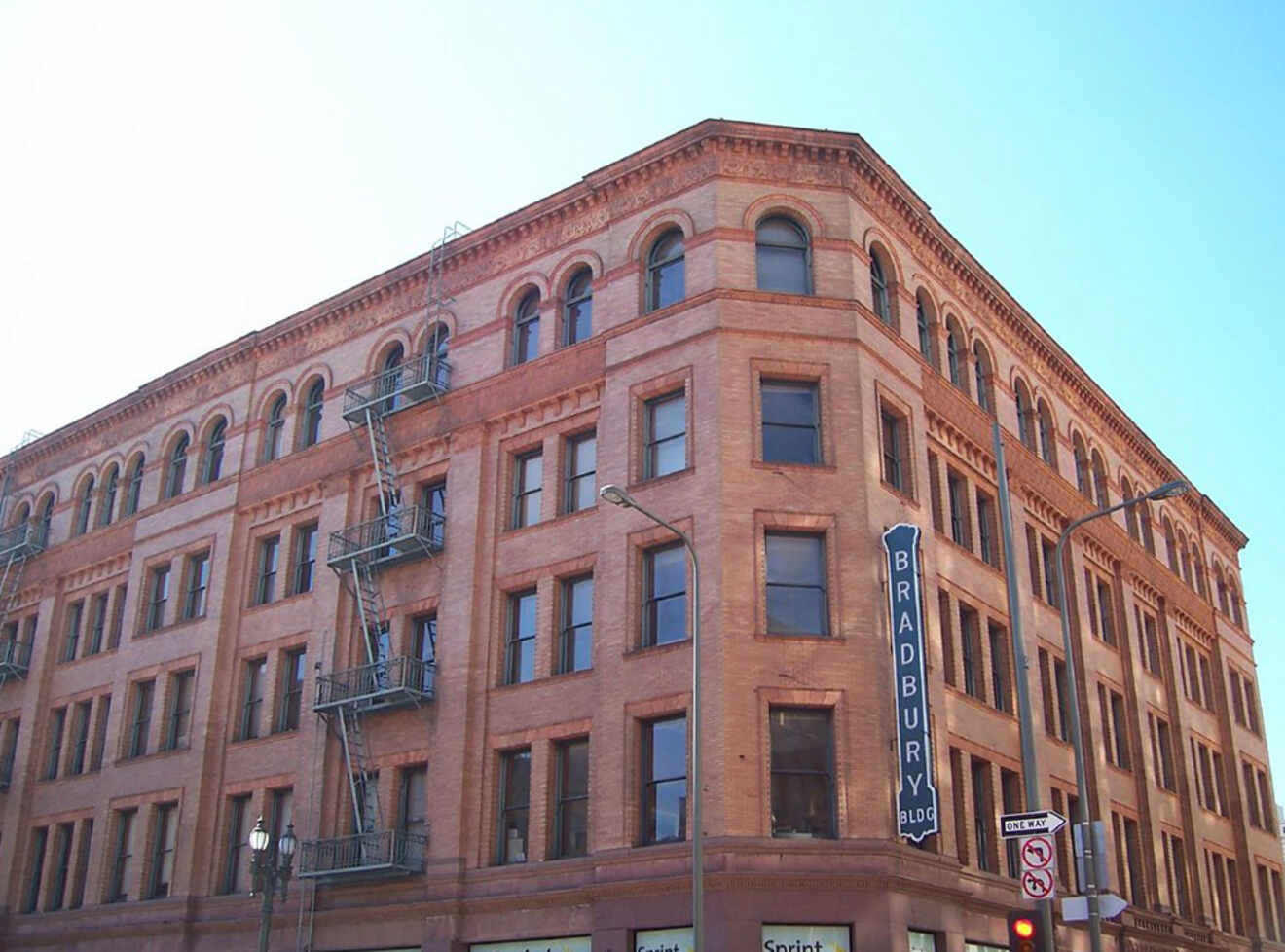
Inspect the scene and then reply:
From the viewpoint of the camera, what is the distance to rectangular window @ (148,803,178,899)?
3788 centimetres

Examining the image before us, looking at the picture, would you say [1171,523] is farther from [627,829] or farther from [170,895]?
[170,895]

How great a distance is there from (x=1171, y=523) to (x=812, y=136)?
83.0 ft

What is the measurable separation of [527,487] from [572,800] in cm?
794

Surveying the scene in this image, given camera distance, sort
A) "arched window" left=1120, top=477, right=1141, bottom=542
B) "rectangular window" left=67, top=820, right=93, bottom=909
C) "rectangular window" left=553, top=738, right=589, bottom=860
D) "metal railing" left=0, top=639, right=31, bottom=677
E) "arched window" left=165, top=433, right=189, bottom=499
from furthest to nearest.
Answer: "arched window" left=1120, top=477, right=1141, bottom=542, "metal railing" left=0, top=639, right=31, bottom=677, "arched window" left=165, top=433, right=189, bottom=499, "rectangular window" left=67, top=820, right=93, bottom=909, "rectangular window" left=553, top=738, right=589, bottom=860

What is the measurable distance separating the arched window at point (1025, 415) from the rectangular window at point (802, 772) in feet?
51.4

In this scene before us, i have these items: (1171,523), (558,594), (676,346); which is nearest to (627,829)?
(558,594)

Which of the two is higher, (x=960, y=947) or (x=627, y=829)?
(x=627, y=829)

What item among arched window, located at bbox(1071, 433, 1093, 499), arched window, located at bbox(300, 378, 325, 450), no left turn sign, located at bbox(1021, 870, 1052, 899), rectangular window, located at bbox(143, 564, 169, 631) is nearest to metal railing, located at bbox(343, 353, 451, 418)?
arched window, located at bbox(300, 378, 325, 450)

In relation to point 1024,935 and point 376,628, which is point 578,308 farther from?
point 1024,935

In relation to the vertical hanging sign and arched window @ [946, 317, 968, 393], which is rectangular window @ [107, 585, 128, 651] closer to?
the vertical hanging sign

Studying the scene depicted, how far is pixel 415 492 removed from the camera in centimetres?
3631

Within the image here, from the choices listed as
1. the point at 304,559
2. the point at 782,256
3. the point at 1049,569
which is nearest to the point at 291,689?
the point at 304,559

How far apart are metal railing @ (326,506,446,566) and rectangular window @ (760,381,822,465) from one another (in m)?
9.13

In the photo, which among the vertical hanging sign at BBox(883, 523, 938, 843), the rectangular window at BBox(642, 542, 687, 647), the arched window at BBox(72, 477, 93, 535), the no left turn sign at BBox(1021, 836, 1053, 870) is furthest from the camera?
the arched window at BBox(72, 477, 93, 535)
